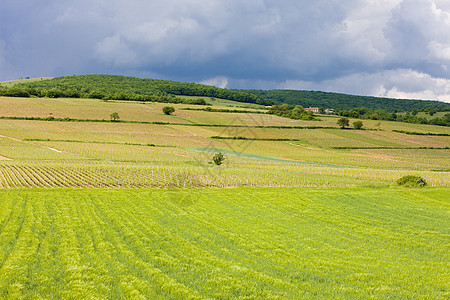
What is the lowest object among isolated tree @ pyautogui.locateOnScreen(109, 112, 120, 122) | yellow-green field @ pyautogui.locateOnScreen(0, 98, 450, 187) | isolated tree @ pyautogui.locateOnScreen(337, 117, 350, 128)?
Answer: yellow-green field @ pyautogui.locateOnScreen(0, 98, 450, 187)

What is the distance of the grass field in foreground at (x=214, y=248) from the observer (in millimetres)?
11250

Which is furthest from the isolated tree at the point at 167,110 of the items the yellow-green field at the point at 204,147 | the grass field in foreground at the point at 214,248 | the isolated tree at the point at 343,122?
the grass field in foreground at the point at 214,248

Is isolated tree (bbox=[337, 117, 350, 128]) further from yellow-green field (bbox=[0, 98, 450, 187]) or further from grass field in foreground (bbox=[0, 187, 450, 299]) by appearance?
grass field in foreground (bbox=[0, 187, 450, 299])

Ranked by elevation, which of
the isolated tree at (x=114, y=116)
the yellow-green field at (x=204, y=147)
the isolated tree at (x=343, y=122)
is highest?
the isolated tree at (x=343, y=122)

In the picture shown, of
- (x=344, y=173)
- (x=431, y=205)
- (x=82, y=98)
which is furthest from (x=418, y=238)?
(x=82, y=98)

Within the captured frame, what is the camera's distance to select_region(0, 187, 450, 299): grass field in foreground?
36.9 feet

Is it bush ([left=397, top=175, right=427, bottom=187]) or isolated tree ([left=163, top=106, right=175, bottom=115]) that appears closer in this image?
bush ([left=397, top=175, right=427, bottom=187])

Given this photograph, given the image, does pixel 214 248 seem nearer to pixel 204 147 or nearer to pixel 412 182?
pixel 412 182

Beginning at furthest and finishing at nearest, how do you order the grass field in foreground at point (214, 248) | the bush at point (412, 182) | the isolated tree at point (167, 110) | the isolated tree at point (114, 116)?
the isolated tree at point (167, 110) < the isolated tree at point (114, 116) < the bush at point (412, 182) < the grass field in foreground at point (214, 248)

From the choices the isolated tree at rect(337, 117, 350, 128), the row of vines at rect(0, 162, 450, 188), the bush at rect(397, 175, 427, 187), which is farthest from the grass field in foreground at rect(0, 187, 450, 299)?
the isolated tree at rect(337, 117, 350, 128)

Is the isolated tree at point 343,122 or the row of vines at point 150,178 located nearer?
the row of vines at point 150,178

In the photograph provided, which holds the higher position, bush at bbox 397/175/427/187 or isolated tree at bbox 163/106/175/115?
isolated tree at bbox 163/106/175/115

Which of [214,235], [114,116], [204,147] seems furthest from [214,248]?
[114,116]

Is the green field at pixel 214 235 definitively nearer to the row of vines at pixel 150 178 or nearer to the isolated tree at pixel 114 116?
the row of vines at pixel 150 178
